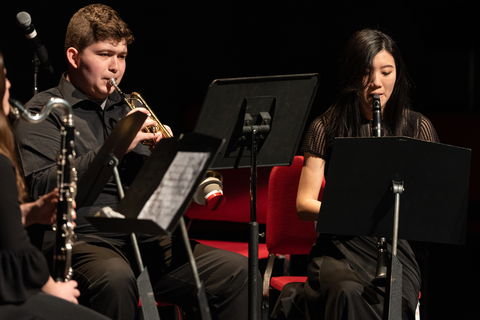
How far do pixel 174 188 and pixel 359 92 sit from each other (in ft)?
3.91

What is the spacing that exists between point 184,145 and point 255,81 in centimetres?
40

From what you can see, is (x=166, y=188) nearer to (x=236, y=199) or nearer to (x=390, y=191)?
(x=390, y=191)

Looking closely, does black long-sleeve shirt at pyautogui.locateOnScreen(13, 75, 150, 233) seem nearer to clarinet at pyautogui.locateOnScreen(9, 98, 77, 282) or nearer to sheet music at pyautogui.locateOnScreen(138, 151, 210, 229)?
clarinet at pyautogui.locateOnScreen(9, 98, 77, 282)

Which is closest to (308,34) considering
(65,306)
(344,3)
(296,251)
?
(344,3)

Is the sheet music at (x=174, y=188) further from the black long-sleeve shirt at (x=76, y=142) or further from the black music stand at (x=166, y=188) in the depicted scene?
the black long-sleeve shirt at (x=76, y=142)

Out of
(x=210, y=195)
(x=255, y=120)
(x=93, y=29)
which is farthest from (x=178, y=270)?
(x=93, y=29)

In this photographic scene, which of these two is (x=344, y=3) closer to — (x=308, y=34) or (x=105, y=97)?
(x=308, y=34)

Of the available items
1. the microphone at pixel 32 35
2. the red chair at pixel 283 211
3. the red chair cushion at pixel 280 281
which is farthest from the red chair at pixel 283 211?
the microphone at pixel 32 35

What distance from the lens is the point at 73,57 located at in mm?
2322

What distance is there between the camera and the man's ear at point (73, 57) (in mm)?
2314

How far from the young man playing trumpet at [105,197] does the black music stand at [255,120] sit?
288mm

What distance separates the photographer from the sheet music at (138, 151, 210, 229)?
1429mm

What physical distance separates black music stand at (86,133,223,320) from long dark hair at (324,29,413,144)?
980mm

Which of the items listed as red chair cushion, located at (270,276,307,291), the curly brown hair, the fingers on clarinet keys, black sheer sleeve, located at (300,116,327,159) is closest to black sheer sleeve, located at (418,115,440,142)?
black sheer sleeve, located at (300,116,327,159)
